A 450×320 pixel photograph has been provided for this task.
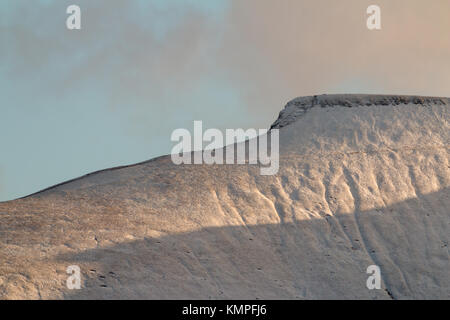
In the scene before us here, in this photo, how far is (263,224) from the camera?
85.8 feet

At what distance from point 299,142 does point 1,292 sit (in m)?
16.0

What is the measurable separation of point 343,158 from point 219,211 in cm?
726

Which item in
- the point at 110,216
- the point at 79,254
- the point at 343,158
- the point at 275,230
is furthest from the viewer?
the point at 343,158

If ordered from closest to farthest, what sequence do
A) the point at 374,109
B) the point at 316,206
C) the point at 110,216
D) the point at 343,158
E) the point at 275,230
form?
the point at 110,216, the point at 275,230, the point at 316,206, the point at 343,158, the point at 374,109

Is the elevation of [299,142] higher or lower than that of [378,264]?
higher

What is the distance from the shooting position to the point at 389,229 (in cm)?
2769

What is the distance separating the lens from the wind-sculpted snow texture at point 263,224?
21781 mm

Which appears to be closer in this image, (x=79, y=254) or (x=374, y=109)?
(x=79, y=254)

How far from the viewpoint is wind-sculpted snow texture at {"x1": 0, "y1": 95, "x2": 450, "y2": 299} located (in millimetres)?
21781

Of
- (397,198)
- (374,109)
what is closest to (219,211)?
(397,198)

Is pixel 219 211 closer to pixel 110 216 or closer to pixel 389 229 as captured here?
pixel 110 216

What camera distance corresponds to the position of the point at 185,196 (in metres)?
26.5
